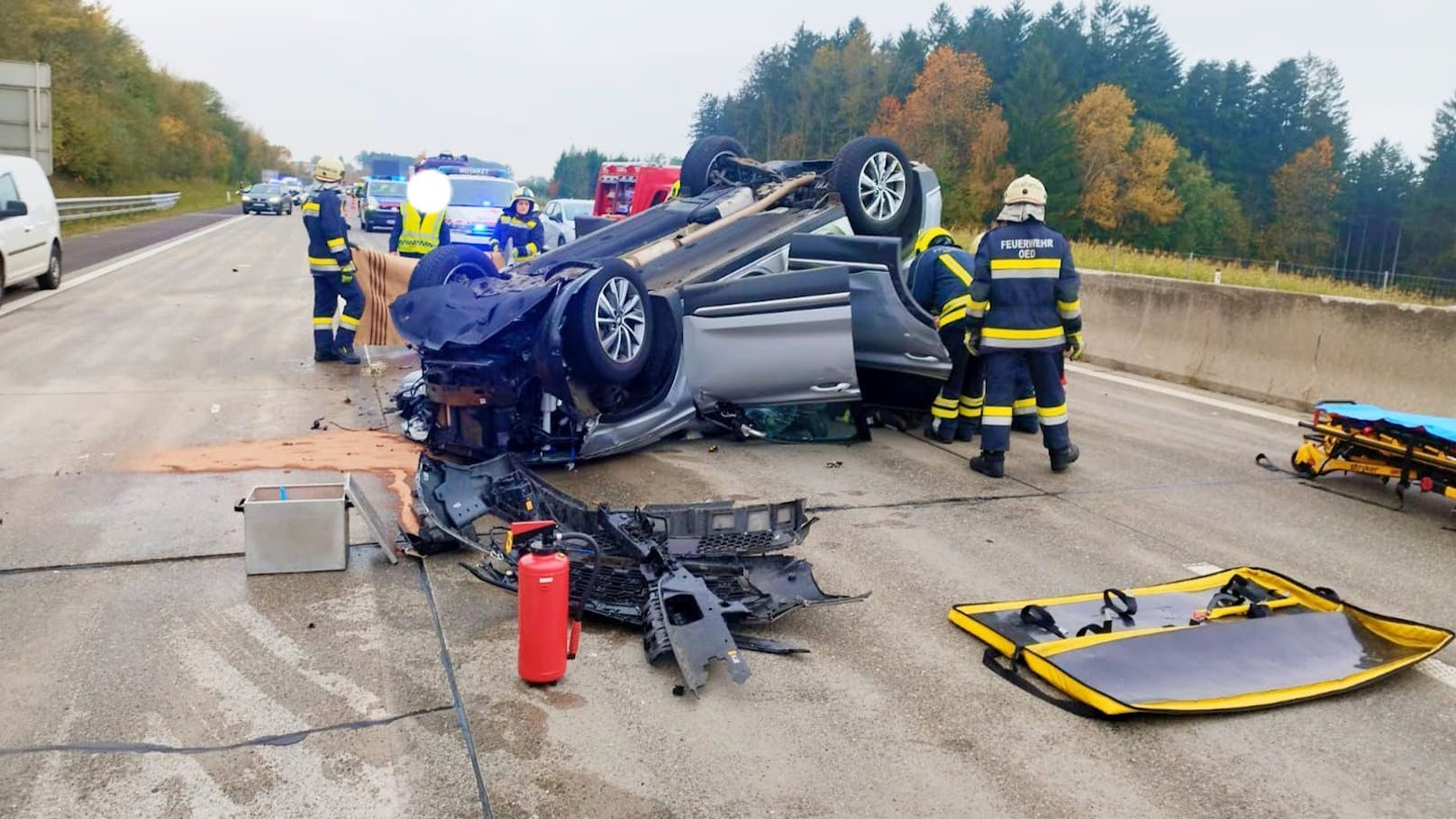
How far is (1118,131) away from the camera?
67875 millimetres

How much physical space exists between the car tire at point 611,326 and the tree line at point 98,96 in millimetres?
44232

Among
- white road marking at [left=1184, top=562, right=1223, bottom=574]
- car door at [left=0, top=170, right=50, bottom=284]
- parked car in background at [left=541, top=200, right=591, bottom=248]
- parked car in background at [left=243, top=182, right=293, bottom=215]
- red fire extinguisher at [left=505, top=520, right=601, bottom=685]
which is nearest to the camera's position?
red fire extinguisher at [left=505, top=520, right=601, bottom=685]

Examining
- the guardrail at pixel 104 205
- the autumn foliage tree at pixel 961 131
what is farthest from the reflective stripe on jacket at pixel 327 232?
the autumn foliage tree at pixel 961 131

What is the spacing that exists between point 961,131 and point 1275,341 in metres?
57.6

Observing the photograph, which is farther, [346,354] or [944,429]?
[346,354]

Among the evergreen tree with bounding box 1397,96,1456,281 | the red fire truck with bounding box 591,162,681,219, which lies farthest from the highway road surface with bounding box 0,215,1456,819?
the evergreen tree with bounding box 1397,96,1456,281

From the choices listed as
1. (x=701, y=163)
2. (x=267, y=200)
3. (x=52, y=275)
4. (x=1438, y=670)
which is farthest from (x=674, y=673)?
A: (x=267, y=200)

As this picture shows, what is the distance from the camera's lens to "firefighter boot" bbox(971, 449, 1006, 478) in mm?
6328

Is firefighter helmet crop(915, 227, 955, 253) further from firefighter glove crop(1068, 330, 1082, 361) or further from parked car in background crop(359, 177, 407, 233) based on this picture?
parked car in background crop(359, 177, 407, 233)

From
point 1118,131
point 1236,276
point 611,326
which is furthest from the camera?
point 1118,131

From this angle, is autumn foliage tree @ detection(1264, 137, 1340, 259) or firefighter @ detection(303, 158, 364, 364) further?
autumn foliage tree @ detection(1264, 137, 1340, 259)

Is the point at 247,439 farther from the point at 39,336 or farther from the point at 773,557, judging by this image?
the point at 39,336

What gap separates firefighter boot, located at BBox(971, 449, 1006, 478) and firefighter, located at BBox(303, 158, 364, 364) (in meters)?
5.77

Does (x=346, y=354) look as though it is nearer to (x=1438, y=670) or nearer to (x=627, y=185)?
(x=1438, y=670)
